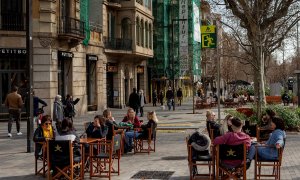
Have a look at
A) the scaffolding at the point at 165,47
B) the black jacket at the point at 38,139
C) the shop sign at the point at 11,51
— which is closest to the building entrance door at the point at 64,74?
the shop sign at the point at 11,51

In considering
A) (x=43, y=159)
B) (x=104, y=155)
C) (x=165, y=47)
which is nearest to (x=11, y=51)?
(x=43, y=159)

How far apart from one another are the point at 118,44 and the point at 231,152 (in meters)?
32.3

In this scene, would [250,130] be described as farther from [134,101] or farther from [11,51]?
→ [11,51]

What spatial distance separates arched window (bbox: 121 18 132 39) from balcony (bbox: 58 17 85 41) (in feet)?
38.2

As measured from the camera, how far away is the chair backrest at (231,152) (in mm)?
9273

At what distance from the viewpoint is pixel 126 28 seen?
43.2 meters

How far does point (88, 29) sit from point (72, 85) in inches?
174

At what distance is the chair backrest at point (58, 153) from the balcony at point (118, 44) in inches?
1175

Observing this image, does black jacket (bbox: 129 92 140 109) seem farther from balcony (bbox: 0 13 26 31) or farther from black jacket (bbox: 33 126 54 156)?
black jacket (bbox: 33 126 54 156)

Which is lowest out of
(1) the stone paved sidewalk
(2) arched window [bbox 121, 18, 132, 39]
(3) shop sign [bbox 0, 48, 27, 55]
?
(1) the stone paved sidewalk

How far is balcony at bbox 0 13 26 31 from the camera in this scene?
27.8 metres

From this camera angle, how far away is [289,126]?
20.0 m

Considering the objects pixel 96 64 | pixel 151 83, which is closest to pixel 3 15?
pixel 96 64

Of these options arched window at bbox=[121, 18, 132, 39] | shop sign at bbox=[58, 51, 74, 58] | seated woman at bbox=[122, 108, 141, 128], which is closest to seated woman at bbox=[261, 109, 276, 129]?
seated woman at bbox=[122, 108, 141, 128]
